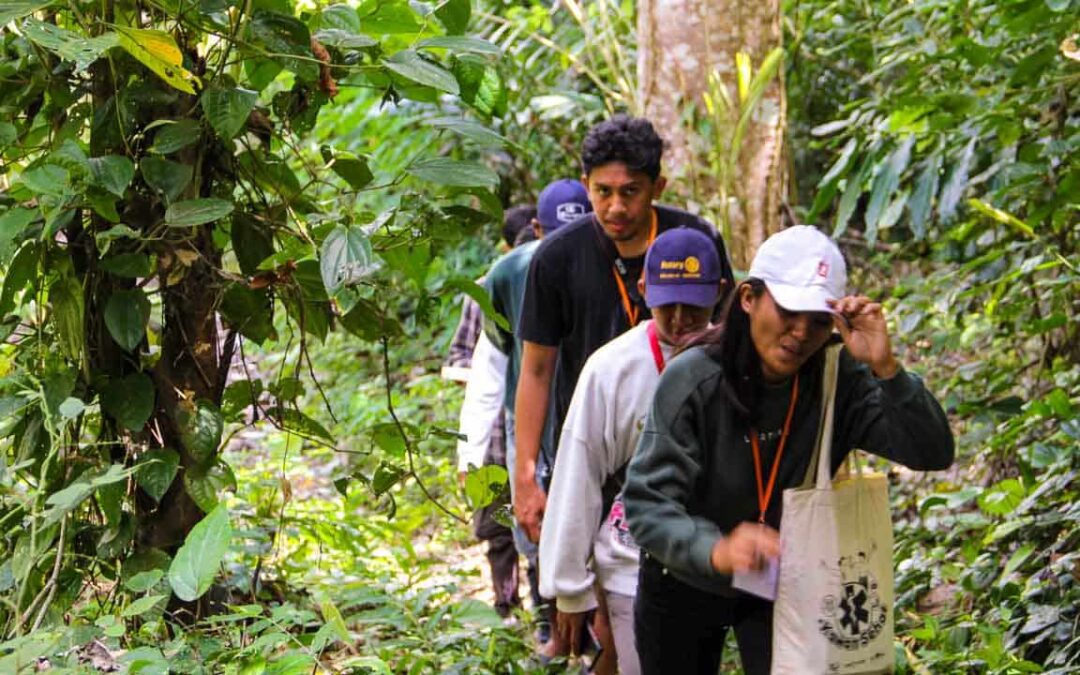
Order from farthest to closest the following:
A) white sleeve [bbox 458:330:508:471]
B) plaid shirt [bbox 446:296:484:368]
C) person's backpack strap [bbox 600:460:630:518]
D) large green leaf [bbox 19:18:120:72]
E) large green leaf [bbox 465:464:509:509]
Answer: plaid shirt [bbox 446:296:484:368], white sleeve [bbox 458:330:508:471], person's backpack strap [bbox 600:460:630:518], large green leaf [bbox 465:464:509:509], large green leaf [bbox 19:18:120:72]

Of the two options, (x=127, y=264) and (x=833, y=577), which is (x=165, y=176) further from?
(x=833, y=577)

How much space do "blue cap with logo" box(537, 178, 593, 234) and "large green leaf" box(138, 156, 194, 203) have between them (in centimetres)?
268

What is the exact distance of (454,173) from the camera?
10.3ft

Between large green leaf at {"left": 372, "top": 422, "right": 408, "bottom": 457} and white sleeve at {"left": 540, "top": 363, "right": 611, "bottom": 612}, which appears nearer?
large green leaf at {"left": 372, "top": 422, "right": 408, "bottom": 457}

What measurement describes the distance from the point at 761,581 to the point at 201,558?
4.00 ft

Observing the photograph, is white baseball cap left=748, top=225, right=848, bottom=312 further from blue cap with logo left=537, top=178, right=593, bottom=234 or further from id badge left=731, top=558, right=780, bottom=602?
blue cap with logo left=537, top=178, right=593, bottom=234

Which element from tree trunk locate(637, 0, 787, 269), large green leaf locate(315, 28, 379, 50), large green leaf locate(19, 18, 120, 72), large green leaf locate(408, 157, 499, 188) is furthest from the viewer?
tree trunk locate(637, 0, 787, 269)

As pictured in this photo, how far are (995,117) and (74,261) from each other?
2.81 metres

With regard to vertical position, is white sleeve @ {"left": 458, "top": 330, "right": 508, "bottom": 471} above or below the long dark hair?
below

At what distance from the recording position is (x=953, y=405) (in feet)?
17.0

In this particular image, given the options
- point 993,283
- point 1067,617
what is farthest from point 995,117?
point 1067,617

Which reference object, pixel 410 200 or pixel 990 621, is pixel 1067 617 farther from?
pixel 410 200

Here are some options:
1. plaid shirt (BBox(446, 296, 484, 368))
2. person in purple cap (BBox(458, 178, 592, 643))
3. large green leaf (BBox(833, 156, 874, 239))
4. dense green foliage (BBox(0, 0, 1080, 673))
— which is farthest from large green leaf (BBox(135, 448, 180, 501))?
plaid shirt (BBox(446, 296, 484, 368))

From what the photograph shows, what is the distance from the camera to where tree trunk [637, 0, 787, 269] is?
23.1 ft
